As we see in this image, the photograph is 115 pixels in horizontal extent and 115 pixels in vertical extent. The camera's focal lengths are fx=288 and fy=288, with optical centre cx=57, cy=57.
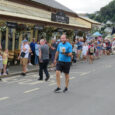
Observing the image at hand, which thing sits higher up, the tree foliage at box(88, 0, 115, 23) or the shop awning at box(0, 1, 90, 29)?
the tree foliage at box(88, 0, 115, 23)

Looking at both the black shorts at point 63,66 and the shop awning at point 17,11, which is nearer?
A: the black shorts at point 63,66

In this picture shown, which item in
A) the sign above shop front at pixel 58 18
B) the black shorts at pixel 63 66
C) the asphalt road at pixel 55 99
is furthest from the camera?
the sign above shop front at pixel 58 18

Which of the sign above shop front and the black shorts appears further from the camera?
the sign above shop front

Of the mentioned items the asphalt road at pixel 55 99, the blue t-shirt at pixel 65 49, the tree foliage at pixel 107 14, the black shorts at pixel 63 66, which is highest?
the tree foliage at pixel 107 14

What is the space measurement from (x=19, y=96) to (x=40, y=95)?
2.06 ft

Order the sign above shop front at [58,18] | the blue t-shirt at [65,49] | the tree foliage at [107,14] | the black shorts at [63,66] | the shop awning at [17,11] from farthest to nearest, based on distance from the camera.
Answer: the tree foliage at [107,14] → the sign above shop front at [58,18] → the shop awning at [17,11] → the black shorts at [63,66] → the blue t-shirt at [65,49]

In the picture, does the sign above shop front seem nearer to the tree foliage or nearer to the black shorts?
the black shorts

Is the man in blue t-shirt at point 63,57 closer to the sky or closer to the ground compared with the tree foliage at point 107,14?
closer to the ground

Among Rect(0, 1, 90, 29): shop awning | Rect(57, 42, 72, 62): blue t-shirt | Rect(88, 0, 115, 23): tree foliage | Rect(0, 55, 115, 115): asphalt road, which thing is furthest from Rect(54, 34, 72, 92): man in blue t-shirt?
Rect(88, 0, 115, 23): tree foliage

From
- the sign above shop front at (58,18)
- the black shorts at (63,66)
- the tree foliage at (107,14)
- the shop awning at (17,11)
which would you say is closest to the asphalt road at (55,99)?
the black shorts at (63,66)

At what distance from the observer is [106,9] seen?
9394cm

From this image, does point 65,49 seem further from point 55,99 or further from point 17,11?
point 17,11

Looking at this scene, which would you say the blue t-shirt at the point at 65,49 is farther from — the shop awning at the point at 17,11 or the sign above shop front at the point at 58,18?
the sign above shop front at the point at 58,18

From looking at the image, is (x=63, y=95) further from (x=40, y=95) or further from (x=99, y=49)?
(x=99, y=49)
